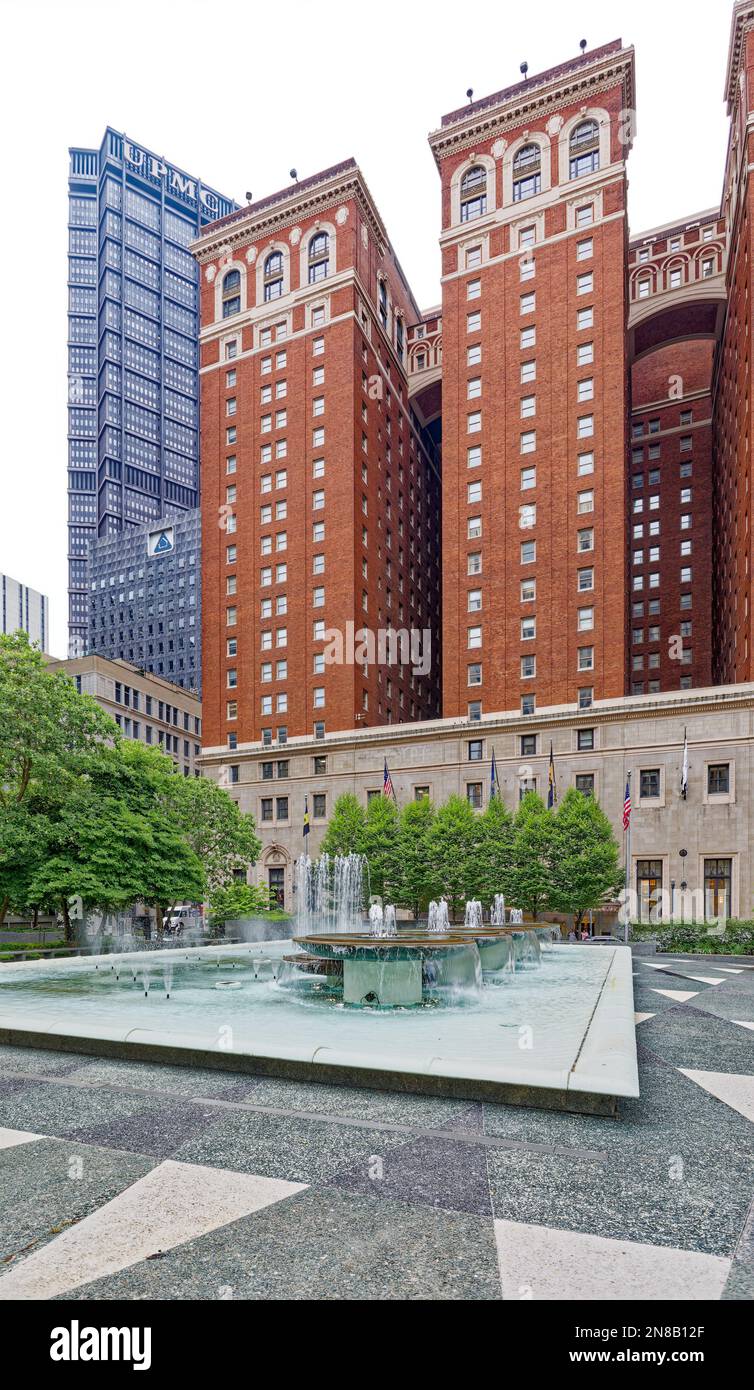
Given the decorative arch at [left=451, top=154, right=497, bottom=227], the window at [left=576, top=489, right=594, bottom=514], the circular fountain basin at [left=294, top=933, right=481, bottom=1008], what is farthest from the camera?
the decorative arch at [left=451, top=154, right=497, bottom=227]

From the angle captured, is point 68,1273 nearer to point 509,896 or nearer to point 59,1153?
point 59,1153

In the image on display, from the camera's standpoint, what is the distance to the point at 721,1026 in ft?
41.4

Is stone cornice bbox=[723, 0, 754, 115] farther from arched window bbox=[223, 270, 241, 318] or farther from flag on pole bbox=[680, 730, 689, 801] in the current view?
flag on pole bbox=[680, 730, 689, 801]

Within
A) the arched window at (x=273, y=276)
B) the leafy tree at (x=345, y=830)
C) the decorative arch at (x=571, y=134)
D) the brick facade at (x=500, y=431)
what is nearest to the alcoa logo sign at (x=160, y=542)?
the brick facade at (x=500, y=431)

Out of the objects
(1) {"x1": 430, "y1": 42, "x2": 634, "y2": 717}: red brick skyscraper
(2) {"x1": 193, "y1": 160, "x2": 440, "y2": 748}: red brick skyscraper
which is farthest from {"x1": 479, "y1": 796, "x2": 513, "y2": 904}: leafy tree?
(2) {"x1": 193, "y1": 160, "x2": 440, "y2": 748}: red brick skyscraper

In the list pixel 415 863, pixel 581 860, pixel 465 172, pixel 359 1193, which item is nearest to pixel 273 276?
pixel 465 172

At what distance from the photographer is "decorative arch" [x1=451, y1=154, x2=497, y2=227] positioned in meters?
65.6

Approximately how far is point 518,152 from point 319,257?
18.4m

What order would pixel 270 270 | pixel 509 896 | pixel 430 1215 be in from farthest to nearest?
pixel 270 270, pixel 509 896, pixel 430 1215

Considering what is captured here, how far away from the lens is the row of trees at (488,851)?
1905 inches

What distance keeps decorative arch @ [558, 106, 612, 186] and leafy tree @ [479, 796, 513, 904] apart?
48.8 m

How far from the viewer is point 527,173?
63.9m

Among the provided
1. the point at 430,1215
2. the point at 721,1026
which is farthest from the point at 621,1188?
the point at 721,1026

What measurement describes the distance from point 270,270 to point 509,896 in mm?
59617
